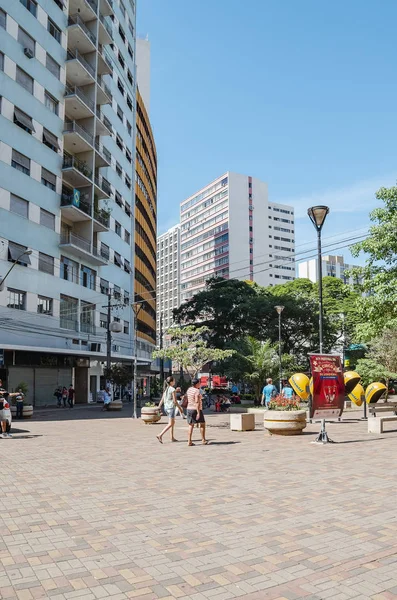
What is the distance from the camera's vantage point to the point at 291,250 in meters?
115

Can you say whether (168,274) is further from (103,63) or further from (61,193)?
(61,193)

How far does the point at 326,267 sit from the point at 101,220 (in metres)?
105

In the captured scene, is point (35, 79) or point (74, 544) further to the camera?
point (35, 79)

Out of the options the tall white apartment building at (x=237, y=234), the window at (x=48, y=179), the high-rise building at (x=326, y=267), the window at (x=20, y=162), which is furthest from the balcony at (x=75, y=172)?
the high-rise building at (x=326, y=267)

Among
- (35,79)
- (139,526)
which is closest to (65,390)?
(35,79)

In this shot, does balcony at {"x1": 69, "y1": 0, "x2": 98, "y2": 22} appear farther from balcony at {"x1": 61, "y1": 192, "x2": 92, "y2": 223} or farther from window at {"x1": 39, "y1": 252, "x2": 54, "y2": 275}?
window at {"x1": 39, "y1": 252, "x2": 54, "y2": 275}

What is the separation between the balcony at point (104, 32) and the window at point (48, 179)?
15084 millimetres

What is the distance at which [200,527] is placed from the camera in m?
5.67

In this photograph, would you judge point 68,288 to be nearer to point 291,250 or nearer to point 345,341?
point 345,341

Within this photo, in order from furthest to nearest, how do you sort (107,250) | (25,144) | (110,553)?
(107,250), (25,144), (110,553)

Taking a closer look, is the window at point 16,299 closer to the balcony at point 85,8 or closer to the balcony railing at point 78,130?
the balcony railing at point 78,130

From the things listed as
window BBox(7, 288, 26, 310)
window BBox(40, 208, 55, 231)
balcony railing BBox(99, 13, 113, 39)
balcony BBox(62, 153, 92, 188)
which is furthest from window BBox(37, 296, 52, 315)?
balcony railing BBox(99, 13, 113, 39)

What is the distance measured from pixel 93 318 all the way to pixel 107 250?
22.0 feet

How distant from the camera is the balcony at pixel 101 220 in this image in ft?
130
